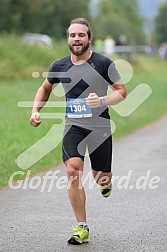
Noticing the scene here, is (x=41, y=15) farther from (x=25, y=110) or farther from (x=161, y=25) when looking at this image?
(x=161, y=25)

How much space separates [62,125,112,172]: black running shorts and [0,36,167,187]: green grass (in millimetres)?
3380

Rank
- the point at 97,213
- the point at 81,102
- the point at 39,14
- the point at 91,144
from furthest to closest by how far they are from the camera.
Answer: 1. the point at 39,14
2. the point at 97,213
3. the point at 91,144
4. the point at 81,102

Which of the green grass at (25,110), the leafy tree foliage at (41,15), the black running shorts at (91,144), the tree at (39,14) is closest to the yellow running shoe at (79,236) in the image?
the black running shorts at (91,144)

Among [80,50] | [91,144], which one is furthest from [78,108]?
[80,50]

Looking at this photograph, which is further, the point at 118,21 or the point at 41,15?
the point at 118,21

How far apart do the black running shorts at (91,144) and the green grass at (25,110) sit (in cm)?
338

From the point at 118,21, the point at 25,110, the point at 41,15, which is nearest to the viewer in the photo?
the point at 25,110

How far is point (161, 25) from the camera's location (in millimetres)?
107625

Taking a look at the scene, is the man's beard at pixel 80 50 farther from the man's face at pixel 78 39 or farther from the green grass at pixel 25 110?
the green grass at pixel 25 110

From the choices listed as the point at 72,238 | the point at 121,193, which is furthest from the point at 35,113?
the point at 121,193

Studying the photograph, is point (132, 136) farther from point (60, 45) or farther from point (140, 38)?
point (140, 38)

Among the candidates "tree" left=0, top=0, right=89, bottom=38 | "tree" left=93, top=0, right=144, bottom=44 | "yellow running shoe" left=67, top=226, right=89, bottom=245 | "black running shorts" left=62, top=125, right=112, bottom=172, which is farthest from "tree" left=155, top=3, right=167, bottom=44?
"yellow running shoe" left=67, top=226, right=89, bottom=245

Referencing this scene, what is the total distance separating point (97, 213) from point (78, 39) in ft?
7.51

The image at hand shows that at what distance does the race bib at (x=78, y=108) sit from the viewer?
7.31 meters
